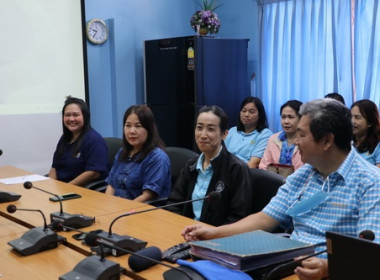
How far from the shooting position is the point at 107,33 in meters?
4.86

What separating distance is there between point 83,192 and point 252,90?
2948 mm

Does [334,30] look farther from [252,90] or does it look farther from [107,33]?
[107,33]

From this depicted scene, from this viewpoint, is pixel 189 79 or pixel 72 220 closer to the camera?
pixel 72 220

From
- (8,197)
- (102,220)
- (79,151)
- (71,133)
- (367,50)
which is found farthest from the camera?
(367,50)

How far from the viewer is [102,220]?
2146mm

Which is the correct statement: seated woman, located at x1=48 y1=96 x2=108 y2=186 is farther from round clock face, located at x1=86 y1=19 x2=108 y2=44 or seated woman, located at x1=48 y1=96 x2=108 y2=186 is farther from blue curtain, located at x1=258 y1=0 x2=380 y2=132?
blue curtain, located at x1=258 y1=0 x2=380 y2=132

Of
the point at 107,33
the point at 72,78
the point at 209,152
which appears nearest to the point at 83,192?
the point at 209,152

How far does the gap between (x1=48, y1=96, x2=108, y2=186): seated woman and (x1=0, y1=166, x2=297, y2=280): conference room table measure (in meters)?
0.47

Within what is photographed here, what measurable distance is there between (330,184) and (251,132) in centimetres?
256

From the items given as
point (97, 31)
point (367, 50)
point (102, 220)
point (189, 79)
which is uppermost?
point (97, 31)

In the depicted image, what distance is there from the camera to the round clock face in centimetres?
469

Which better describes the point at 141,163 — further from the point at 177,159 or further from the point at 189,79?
the point at 189,79

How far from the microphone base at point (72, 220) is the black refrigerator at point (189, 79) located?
2819 millimetres

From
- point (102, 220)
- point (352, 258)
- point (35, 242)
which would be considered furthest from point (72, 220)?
point (352, 258)
